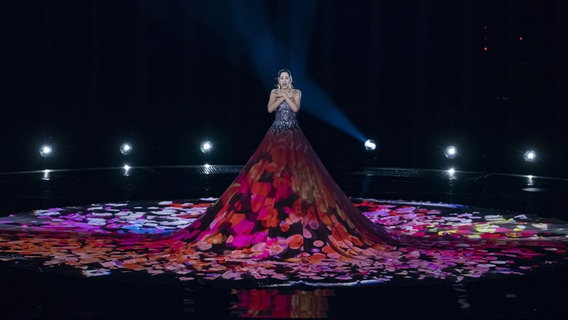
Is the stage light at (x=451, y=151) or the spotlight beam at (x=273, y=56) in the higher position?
the spotlight beam at (x=273, y=56)

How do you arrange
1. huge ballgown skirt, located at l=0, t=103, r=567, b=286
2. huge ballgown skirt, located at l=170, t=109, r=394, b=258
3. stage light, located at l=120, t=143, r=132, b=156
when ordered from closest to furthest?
1. huge ballgown skirt, located at l=0, t=103, r=567, b=286
2. huge ballgown skirt, located at l=170, t=109, r=394, b=258
3. stage light, located at l=120, t=143, r=132, b=156

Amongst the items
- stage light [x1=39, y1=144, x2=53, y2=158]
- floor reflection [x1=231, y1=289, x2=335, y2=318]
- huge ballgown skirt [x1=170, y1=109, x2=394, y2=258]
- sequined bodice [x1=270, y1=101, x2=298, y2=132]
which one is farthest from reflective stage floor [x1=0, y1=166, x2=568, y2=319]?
stage light [x1=39, y1=144, x2=53, y2=158]

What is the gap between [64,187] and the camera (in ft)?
40.9

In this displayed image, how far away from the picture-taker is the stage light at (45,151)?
16.3 m

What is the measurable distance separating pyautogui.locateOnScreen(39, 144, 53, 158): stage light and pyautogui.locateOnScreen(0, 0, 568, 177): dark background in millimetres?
161

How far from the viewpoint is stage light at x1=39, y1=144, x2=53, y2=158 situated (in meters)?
16.3

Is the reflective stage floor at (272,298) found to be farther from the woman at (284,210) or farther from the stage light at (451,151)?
the stage light at (451,151)

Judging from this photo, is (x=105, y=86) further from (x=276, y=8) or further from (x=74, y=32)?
(x=276, y=8)

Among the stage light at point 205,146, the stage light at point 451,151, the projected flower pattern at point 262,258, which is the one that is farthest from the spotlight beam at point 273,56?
the projected flower pattern at point 262,258

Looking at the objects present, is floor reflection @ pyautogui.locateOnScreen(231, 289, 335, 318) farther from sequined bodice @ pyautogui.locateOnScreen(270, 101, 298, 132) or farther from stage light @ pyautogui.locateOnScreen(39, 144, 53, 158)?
stage light @ pyautogui.locateOnScreen(39, 144, 53, 158)

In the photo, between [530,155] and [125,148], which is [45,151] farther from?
[530,155]

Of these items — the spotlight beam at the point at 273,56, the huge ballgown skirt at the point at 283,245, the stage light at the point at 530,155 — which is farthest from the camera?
the spotlight beam at the point at 273,56

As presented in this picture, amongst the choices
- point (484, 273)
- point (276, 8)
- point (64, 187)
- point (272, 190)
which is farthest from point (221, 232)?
point (276, 8)

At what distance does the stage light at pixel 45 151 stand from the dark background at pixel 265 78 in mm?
161
